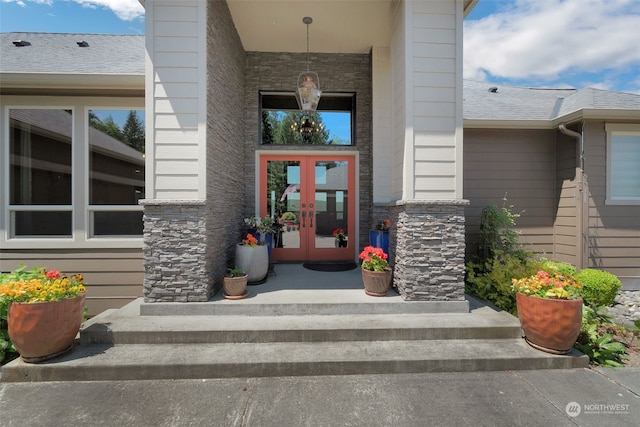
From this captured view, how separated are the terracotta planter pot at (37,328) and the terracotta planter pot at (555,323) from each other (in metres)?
4.24

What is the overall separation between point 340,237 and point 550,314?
10.9ft

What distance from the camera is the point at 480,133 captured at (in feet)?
16.7

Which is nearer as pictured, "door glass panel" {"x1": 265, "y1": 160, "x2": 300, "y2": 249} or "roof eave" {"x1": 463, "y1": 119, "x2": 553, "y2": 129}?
"roof eave" {"x1": 463, "y1": 119, "x2": 553, "y2": 129}

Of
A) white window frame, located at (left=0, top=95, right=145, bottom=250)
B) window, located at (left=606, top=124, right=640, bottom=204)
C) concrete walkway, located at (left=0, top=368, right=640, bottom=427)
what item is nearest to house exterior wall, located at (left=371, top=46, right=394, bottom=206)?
concrete walkway, located at (left=0, top=368, right=640, bottom=427)

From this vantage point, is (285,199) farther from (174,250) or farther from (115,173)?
(115,173)

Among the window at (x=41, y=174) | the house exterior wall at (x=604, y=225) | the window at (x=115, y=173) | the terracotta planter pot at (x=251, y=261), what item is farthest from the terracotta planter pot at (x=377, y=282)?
the window at (x=41, y=174)

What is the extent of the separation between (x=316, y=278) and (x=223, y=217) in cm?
158

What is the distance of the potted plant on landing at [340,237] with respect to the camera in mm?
5453

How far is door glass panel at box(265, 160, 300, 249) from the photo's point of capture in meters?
5.38

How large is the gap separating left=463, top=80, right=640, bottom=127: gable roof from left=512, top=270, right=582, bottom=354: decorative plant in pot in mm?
3077

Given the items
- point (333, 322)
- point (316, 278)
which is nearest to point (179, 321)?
point (333, 322)

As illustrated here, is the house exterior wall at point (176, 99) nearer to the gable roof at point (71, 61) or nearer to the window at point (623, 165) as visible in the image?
the gable roof at point (71, 61)

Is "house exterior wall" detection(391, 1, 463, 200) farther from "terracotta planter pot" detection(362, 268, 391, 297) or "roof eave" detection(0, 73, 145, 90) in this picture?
"roof eave" detection(0, 73, 145, 90)

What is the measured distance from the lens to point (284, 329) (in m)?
2.85
